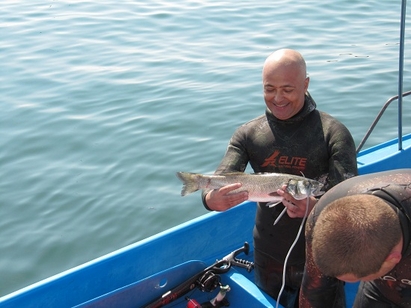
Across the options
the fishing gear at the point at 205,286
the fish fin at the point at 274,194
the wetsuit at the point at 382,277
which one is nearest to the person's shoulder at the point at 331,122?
the fish fin at the point at 274,194

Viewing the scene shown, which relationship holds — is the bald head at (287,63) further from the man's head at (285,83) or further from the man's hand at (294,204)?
the man's hand at (294,204)

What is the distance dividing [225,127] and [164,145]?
0.92m

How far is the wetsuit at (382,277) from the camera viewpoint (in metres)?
2.77

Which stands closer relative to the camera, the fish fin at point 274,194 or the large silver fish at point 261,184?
A: the large silver fish at point 261,184

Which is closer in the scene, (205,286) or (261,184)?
(261,184)

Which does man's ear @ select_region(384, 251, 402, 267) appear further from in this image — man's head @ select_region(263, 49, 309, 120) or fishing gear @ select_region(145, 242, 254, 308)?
fishing gear @ select_region(145, 242, 254, 308)

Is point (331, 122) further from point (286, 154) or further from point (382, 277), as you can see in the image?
point (382, 277)

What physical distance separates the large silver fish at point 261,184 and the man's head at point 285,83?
1.35 ft

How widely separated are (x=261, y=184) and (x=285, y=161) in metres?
0.26

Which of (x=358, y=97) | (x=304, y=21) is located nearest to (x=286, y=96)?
(x=358, y=97)

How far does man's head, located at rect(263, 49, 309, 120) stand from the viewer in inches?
148

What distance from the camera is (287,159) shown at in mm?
3859

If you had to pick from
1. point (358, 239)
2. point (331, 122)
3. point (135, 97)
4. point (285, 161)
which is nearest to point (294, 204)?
point (285, 161)

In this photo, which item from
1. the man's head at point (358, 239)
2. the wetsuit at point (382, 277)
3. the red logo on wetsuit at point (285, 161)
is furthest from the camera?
the red logo on wetsuit at point (285, 161)
